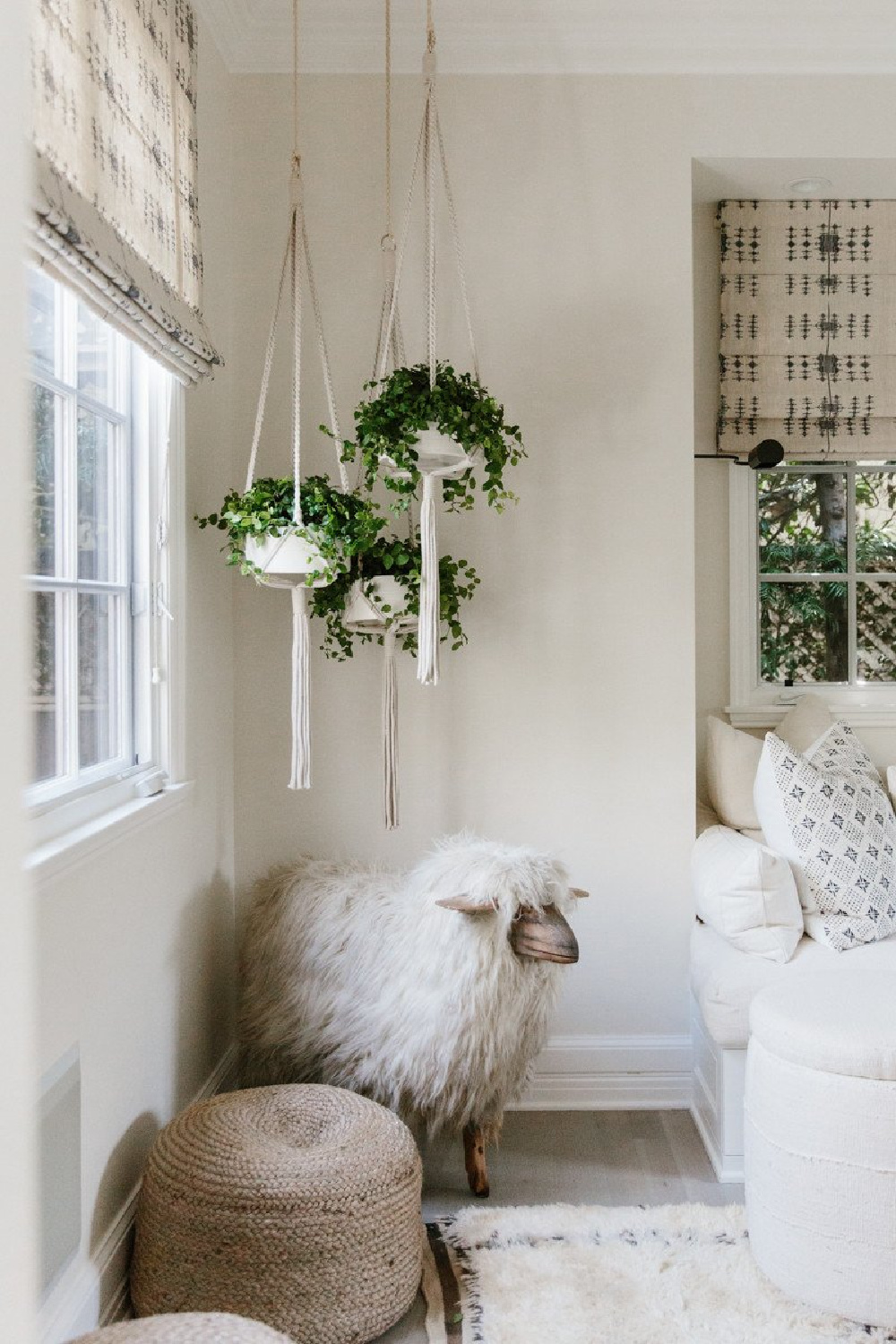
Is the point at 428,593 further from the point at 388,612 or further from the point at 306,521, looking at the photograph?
the point at 306,521

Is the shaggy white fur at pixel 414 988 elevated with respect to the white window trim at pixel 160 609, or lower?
lower

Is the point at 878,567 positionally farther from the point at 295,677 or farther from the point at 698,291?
the point at 295,677

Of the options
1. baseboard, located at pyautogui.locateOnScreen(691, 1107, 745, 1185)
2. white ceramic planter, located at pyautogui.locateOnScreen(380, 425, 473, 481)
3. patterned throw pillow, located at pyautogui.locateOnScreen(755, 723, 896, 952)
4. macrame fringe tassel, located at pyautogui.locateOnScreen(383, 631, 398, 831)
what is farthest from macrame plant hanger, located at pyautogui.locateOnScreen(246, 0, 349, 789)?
baseboard, located at pyautogui.locateOnScreen(691, 1107, 745, 1185)

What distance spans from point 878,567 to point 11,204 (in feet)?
11.2

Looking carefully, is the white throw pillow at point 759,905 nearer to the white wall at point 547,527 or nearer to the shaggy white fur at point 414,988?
the white wall at point 547,527

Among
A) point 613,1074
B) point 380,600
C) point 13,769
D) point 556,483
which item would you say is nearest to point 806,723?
point 556,483

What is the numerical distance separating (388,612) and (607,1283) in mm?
1467

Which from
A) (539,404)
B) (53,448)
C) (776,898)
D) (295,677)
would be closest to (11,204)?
(53,448)

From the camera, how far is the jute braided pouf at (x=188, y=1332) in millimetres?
1393

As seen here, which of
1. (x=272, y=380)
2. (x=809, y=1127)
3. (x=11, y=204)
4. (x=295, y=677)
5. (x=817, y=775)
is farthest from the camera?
(x=272, y=380)

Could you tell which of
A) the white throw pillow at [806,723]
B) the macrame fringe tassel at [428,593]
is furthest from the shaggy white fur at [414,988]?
the white throw pillow at [806,723]

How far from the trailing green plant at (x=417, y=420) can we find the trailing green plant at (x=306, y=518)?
10cm

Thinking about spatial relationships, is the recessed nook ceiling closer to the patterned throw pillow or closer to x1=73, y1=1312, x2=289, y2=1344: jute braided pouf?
the patterned throw pillow

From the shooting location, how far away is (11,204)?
0.29m
